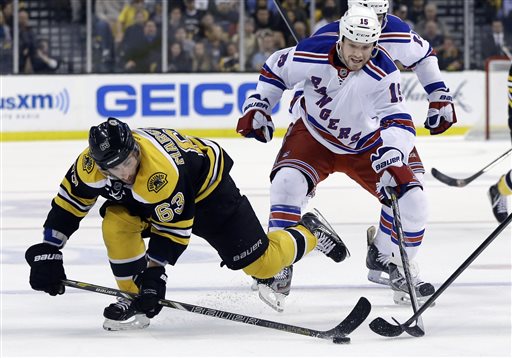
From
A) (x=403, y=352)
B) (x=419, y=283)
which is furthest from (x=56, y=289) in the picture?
(x=419, y=283)

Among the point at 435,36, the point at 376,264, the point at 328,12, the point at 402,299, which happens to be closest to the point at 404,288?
the point at 402,299

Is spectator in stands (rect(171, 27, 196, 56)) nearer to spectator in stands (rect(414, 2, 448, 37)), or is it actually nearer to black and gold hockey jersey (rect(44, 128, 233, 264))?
spectator in stands (rect(414, 2, 448, 37))

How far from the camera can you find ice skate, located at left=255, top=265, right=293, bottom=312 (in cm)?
383

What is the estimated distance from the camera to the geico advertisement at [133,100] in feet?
33.1

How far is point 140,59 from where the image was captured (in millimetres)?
10453

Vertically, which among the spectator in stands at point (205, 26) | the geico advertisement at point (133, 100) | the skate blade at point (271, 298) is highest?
the skate blade at point (271, 298)

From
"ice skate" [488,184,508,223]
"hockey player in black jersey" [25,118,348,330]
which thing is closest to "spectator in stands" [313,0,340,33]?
"ice skate" [488,184,508,223]

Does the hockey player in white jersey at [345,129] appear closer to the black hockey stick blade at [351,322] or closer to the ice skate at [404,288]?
the ice skate at [404,288]

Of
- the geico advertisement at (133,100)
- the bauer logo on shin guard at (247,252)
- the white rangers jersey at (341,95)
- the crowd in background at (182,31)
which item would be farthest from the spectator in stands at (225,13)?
the bauer logo on shin guard at (247,252)

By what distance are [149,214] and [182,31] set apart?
286 inches

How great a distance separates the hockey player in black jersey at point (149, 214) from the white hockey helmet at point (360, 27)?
22.2 inches

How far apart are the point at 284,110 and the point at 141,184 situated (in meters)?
7.21

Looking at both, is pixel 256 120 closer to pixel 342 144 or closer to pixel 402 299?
pixel 342 144

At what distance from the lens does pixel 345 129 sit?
4051mm
